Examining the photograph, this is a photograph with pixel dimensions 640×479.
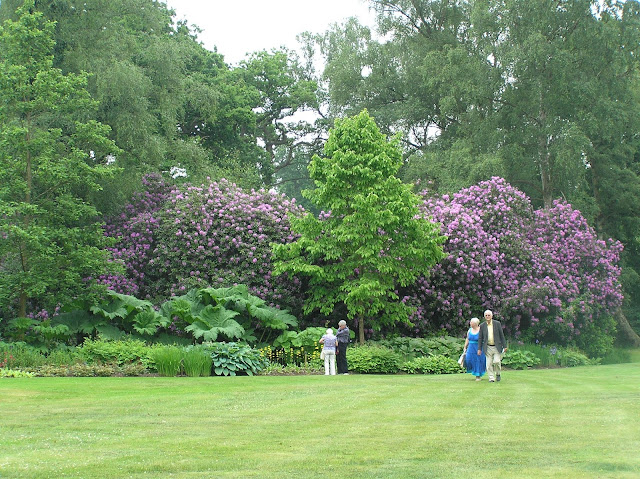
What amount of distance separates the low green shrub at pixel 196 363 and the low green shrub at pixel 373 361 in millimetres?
4402

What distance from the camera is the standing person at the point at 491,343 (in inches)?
653

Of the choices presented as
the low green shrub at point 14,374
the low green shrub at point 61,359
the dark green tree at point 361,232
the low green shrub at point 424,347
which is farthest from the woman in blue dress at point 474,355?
the low green shrub at point 14,374

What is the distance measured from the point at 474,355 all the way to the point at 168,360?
695cm

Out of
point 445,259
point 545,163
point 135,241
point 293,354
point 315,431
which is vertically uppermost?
point 545,163

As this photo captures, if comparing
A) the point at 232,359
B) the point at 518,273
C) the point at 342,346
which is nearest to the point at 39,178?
the point at 232,359

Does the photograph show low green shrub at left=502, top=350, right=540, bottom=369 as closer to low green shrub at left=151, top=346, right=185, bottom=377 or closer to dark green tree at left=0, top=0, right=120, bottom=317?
low green shrub at left=151, top=346, right=185, bottom=377

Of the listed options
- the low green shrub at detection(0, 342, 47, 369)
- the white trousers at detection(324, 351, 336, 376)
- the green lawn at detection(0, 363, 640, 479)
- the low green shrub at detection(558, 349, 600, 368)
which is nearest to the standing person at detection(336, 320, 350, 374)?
the white trousers at detection(324, 351, 336, 376)

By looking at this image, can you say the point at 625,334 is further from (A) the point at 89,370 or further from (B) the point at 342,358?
(A) the point at 89,370

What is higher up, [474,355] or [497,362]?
[474,355]

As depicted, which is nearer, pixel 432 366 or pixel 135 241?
pixel 432 366

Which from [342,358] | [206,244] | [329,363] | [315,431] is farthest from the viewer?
[206,244]

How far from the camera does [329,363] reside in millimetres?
19234

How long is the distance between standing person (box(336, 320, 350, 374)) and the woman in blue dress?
3.36 metres

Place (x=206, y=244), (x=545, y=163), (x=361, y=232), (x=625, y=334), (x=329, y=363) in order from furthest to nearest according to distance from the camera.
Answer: (x=625, y=334), (x=545, y=163), (x=206, y=244), (x=361, y=232), (x=329, y=363)
